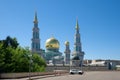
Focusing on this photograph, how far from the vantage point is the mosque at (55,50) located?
494 feet

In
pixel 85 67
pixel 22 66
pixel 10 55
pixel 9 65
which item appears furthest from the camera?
pixel 85 67

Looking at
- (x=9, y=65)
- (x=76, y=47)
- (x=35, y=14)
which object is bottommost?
(x=9, y=65)

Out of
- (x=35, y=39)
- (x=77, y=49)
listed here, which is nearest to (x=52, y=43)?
(x=35, y=39)

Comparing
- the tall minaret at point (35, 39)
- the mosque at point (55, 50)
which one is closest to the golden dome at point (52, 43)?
the mosque at point (55, 50)

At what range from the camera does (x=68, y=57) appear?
174m

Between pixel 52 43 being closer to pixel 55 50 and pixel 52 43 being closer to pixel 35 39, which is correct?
pixel 55 50

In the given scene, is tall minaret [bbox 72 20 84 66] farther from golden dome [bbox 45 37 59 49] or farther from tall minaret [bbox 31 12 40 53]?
tall minaret [bbox 31 12 40 53]

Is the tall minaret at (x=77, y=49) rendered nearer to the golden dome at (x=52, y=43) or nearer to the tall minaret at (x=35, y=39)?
the golden dome at (x=52, y=43)

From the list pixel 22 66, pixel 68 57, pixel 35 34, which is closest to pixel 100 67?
pixel 68 57

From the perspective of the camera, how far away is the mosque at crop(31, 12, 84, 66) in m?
150

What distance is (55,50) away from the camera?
16738cm

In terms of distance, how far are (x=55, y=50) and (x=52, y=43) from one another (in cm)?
827

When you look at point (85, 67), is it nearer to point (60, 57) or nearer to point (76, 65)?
point (76, 65)

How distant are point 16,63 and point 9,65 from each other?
579 centimetres
